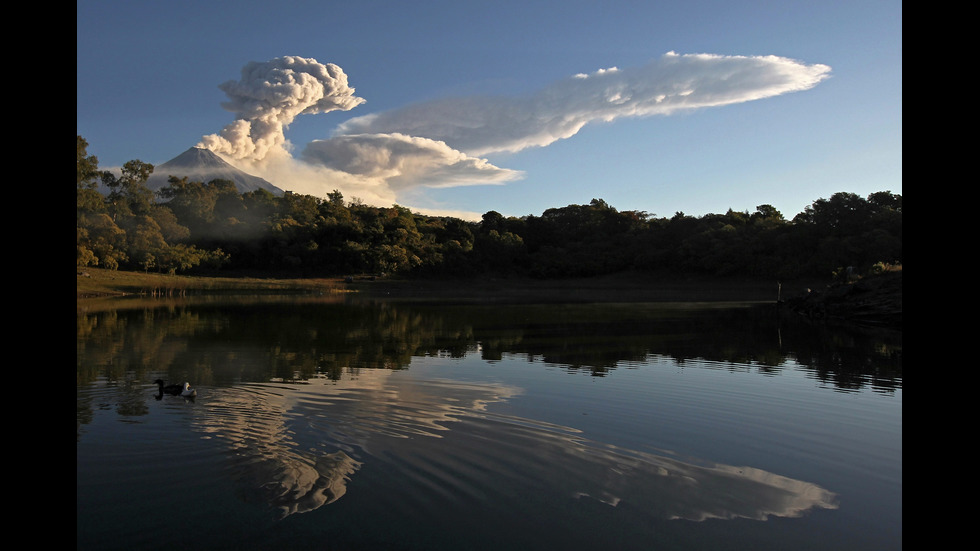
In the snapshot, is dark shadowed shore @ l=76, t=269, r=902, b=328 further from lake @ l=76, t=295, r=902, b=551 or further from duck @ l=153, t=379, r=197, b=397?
duck @ l=153, t=379, r=197, b=397

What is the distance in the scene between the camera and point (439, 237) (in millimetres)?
73125

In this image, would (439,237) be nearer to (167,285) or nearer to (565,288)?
(565,288)

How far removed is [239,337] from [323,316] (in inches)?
319

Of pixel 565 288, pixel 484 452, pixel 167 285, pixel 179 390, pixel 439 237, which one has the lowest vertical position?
pixel 484 452

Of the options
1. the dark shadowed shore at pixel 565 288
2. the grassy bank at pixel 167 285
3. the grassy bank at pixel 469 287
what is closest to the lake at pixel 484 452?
the dark shadowed shore at pixel 565 288

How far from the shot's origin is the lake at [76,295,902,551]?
4.18 m

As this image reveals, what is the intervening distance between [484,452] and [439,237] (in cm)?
6781

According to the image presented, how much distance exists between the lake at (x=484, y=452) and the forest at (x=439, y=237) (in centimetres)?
3542

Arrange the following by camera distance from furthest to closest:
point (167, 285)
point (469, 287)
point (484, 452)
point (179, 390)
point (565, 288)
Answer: point (469, 287), point (565, 288), point (167, 285), point (179, 390), point (484, 452)

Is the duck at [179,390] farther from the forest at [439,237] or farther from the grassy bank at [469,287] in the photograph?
the forest at [439,237]

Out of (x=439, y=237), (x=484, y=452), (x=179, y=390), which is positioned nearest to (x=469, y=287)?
(x=439, y=237)

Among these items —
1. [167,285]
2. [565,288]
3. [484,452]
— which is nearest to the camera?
[484,452]
